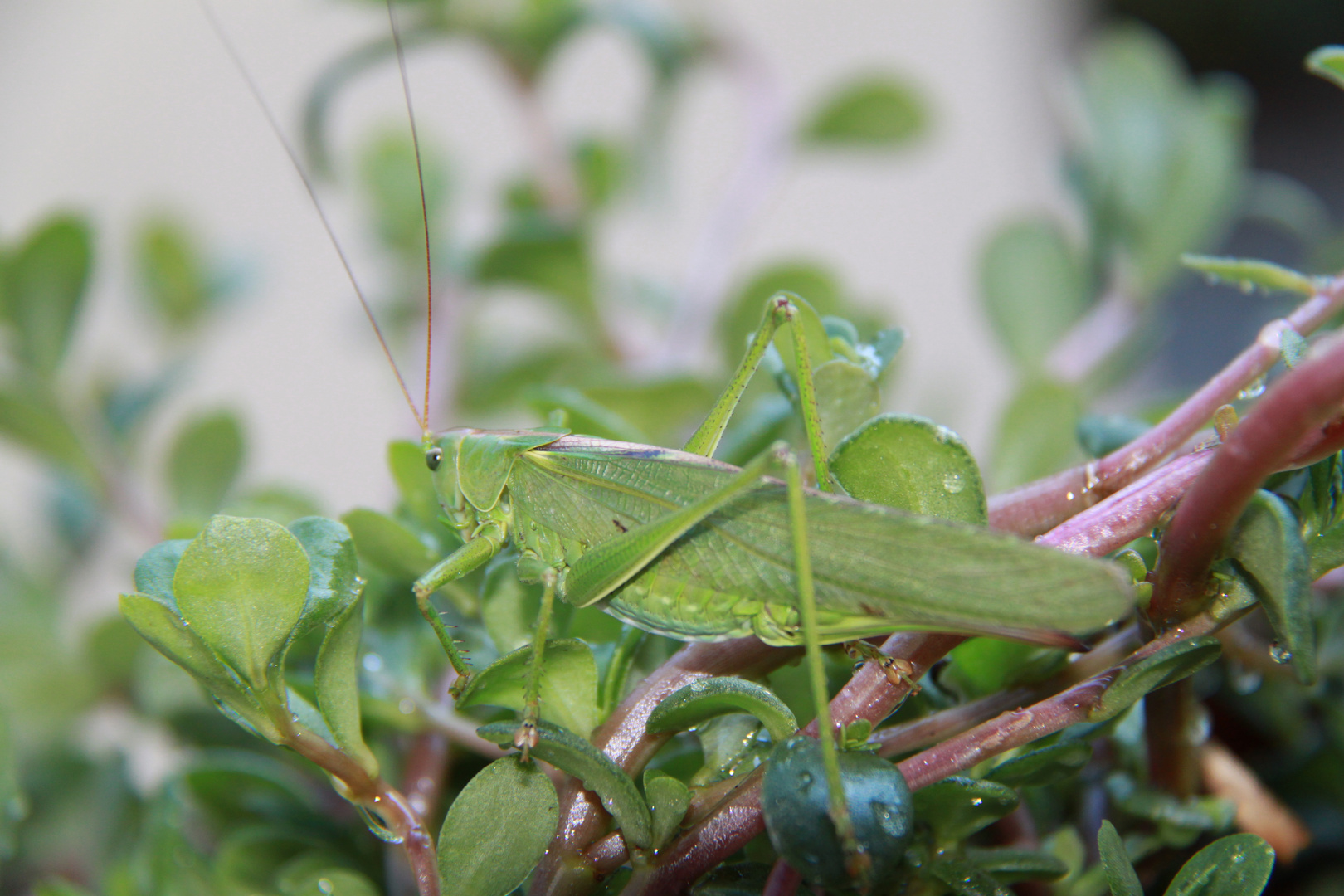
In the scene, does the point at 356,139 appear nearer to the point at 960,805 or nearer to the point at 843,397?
the point at 843,397

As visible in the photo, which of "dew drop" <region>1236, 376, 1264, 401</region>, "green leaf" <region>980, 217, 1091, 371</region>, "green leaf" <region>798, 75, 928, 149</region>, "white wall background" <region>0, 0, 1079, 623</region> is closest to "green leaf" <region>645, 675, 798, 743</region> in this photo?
"dew drop" <region>1236, 376, 1264, 401</region>

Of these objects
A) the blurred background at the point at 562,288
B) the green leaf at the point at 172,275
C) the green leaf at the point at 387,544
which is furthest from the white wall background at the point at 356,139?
the green leaf at the point at 387,544

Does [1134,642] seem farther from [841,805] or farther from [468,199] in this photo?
[468,199]

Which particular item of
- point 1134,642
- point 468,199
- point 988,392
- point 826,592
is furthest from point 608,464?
point 988,392

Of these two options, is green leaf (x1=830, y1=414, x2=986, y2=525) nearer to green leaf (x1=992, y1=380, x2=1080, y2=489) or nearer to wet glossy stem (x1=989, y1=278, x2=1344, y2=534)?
wet glossy stem (x1=989, y1=278, x2=1344, y2=534)

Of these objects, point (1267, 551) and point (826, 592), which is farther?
point (826, 592)

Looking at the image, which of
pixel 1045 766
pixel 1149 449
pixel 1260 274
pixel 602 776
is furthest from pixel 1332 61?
pixel 602 776

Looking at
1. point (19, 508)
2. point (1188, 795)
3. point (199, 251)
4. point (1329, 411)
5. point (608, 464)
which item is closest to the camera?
point (1329, 411)

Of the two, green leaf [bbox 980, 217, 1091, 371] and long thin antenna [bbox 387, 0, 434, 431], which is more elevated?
long thin antenna [bbox 387, 0, 434, 431]
